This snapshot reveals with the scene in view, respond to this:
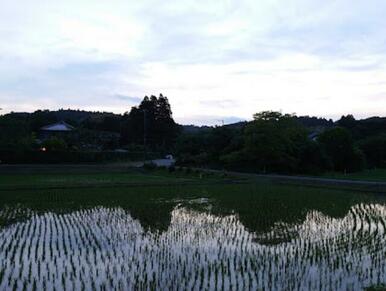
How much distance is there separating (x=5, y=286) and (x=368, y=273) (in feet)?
20.9

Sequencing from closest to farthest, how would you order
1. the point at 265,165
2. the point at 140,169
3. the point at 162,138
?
the point at 265,165 < the point at 140,169 < the point at 162,138


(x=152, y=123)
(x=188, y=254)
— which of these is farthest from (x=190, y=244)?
(x=152, y=123)

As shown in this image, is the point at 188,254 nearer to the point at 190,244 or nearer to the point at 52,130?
the point at 190,244

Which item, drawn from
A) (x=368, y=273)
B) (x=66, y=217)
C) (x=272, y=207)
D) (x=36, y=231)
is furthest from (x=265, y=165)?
(x=368, y=273)

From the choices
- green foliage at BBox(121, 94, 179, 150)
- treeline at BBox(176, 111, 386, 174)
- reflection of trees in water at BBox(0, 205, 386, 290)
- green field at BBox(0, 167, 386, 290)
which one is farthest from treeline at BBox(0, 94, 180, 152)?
reflection of trees in water at BBox(0, 205, 386, 290)

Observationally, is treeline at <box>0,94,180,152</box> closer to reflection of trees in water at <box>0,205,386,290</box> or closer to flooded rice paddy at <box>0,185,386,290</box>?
flooded rice paddy at <box>0,185,386,290</box>

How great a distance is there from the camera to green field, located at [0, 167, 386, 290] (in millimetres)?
8016

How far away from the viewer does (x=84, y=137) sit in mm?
74625

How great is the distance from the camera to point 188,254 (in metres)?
10.0

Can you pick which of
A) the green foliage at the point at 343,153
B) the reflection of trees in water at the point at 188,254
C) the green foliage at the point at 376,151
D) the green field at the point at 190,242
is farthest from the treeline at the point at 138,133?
the reflection of trees in water at the point at 188,254

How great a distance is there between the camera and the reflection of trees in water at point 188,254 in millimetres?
7883

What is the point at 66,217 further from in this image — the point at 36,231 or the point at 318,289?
the point at 318,289

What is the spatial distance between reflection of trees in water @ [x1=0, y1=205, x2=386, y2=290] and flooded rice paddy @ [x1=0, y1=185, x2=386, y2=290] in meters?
0.02

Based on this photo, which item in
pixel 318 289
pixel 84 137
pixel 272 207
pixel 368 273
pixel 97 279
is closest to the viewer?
pixel 318 289
